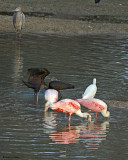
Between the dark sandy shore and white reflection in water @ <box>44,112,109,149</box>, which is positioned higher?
the dark sandy shore

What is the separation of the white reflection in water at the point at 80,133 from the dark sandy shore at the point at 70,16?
1321cm

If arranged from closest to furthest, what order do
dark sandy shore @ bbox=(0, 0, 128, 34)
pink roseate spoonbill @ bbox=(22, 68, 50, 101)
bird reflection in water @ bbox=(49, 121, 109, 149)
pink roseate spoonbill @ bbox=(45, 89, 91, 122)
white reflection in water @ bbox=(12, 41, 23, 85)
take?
1. bird reflection in water @ bbox=(49, 121, 109, 149)
2. pink roseate spoonbill @ bbox=(45, 89, 91, 122)
3. pink roseate spoonbill @ bbox=(22, 68, 50, 101)
4. white reflection in water @ bbox=(12, 41, 23, 85)
5. dark sandy shore @ bbox=(0, 0, 128, 34)

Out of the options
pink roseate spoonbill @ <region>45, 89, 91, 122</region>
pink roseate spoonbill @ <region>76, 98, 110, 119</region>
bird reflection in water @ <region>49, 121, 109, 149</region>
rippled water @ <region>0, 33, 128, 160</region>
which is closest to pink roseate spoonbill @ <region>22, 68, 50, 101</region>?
rippled water @ <region>0, 33, 128, 160</region>

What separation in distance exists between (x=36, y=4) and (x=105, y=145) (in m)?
25.1

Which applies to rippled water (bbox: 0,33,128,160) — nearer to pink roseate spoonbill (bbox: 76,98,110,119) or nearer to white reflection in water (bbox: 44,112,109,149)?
white reflection in water (bbox: 44,112,109,149)

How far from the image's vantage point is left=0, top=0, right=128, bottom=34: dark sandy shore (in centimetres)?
2250

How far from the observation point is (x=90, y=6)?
32.2 meters

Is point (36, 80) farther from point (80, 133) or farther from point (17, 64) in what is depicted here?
point (17, 64)

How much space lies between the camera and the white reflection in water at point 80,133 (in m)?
7.47

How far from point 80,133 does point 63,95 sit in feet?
8.95

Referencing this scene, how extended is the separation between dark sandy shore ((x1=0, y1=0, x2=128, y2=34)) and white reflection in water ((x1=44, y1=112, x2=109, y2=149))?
13.2 metres

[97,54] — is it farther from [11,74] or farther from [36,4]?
[36,4]

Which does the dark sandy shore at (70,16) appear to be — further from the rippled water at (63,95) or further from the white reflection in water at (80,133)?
the white reflection in water at (80,133)

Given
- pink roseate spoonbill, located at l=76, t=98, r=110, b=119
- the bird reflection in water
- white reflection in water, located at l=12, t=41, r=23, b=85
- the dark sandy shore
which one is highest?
the dark sandy shore
